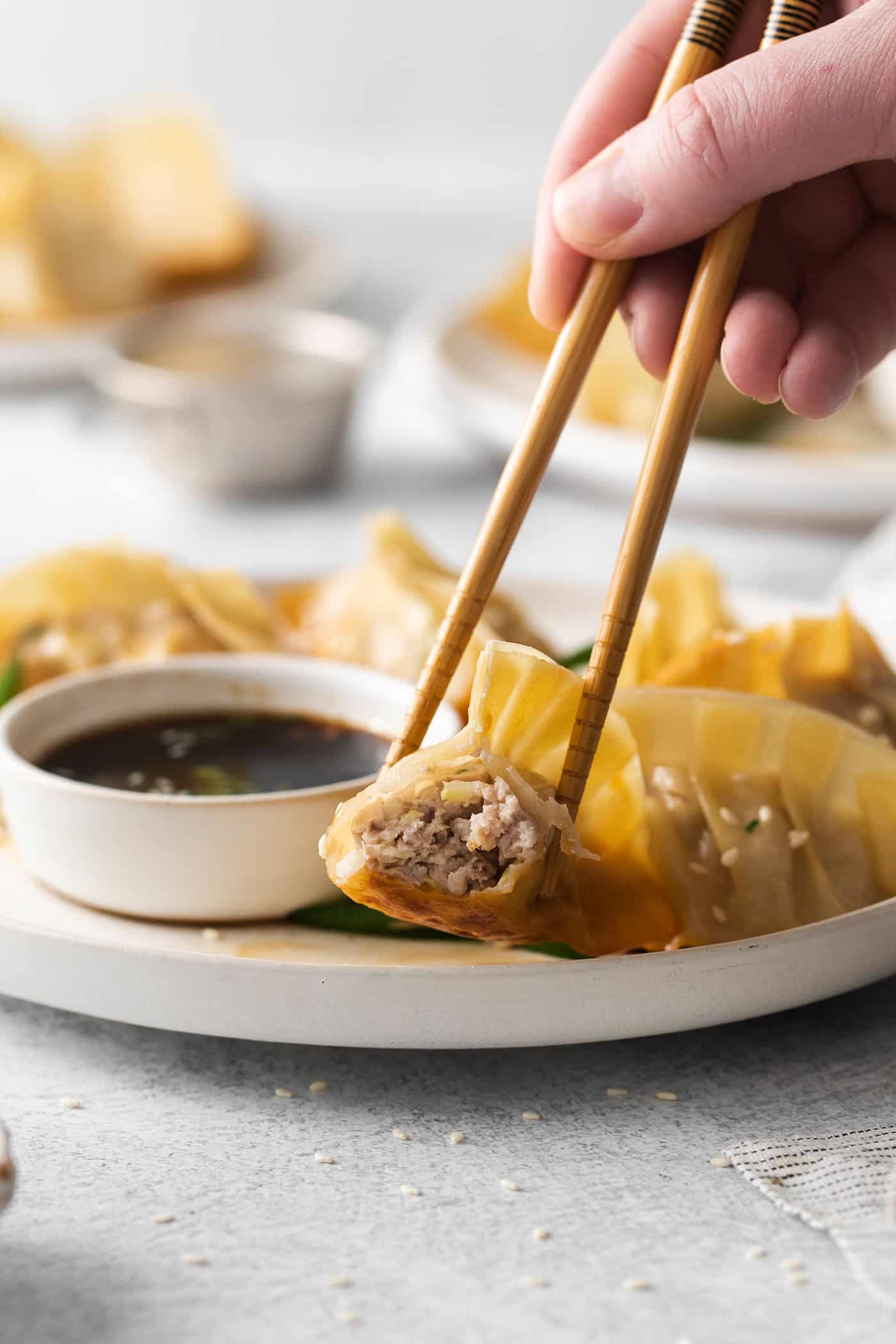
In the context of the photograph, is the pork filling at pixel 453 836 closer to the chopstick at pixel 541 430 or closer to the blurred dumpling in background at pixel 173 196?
the chopstick at pixel 541 430

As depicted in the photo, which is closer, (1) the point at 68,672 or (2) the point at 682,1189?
(2) the point at 682,1189

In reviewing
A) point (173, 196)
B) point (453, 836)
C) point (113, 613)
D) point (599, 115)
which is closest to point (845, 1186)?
point (453, 836)

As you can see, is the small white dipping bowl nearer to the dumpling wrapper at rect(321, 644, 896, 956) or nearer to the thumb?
the dumpling wrapper at rect(321, 644, 896, 956)

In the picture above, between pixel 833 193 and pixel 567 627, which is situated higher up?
pixel 833 193

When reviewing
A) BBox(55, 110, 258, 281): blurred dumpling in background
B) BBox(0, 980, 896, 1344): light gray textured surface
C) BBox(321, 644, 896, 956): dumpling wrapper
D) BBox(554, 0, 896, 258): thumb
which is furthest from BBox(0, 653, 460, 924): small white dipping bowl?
BBox(55, 110, 258, 281): blurred dumpling in background

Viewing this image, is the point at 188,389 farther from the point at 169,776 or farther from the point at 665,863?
the point at 665,863

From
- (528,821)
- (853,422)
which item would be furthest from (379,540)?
(853,422)
